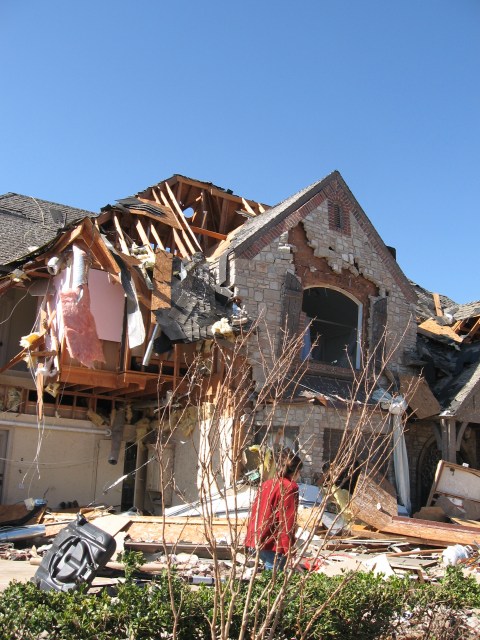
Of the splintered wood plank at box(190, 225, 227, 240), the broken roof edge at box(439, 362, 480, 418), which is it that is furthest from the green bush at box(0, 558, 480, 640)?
the splintered wood plank at box(190, 225, 227, 240)

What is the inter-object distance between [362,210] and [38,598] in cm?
1491

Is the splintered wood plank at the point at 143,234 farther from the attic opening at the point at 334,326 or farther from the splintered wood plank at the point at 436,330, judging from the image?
the splintered wood plank at the point at 436,330

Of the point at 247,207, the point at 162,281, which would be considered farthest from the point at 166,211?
the point at 162,281

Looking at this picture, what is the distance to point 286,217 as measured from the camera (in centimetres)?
1722

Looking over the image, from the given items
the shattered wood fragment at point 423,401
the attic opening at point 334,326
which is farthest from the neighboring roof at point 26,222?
the shattered wood fragment at point 423,401

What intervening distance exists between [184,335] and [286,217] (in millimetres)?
4352

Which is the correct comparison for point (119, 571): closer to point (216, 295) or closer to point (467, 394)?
point (216, 295)

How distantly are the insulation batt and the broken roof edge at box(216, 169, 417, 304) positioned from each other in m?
3.45

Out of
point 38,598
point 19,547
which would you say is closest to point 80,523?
point 38,598

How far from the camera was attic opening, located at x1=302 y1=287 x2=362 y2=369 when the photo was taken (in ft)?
60.0

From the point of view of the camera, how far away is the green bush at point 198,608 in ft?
16.8

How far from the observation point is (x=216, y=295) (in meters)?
15.8

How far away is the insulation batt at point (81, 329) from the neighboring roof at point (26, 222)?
12.2ft

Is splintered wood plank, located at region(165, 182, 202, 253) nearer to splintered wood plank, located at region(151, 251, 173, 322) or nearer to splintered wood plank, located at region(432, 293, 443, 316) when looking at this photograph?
splintered wood plank, located at region(151, 251, 173, 322)
